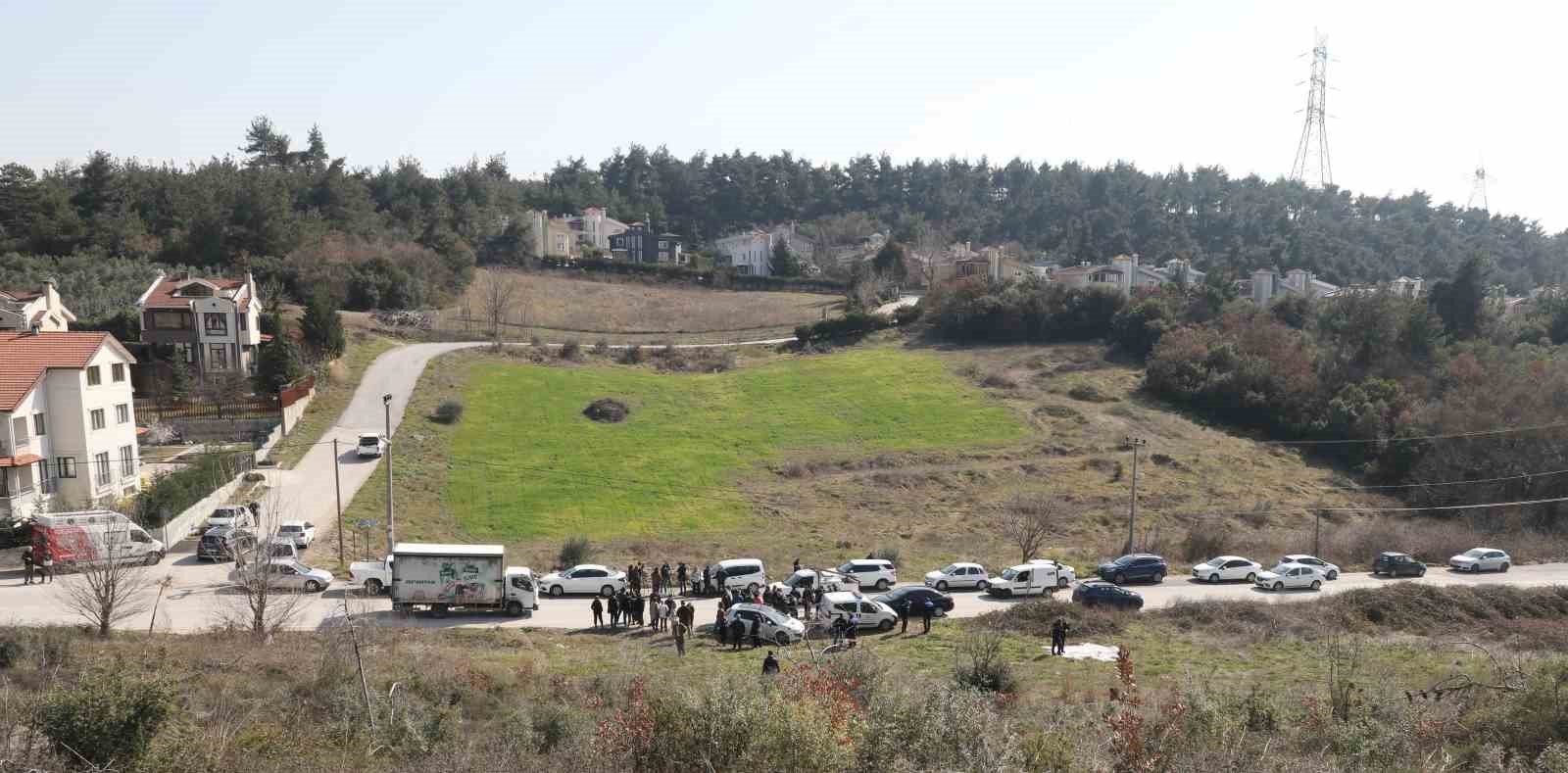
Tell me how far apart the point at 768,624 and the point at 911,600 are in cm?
516

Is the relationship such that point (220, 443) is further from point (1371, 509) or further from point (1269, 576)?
point (1371, 509)

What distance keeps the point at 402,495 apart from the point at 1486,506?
4868 cm

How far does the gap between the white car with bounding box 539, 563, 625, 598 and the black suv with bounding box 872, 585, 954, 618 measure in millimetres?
8155

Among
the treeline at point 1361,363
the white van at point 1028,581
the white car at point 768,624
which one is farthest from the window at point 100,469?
the treeline at point 1361,363

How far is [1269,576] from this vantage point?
110 feet

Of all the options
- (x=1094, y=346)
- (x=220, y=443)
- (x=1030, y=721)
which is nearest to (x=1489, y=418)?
(x=1094, y=346)

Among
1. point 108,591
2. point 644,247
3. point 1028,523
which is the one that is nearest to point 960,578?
point 1028,523

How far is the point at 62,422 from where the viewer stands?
35.6 metres

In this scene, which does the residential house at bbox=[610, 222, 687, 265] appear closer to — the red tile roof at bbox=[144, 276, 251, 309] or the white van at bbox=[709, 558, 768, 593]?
the red tile roof at bbox=[144, 276, 251, 309]

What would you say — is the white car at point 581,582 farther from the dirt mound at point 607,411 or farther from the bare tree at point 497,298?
the bare tree at point 497,298

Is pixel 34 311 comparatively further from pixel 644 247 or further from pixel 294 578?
pixel 644 247

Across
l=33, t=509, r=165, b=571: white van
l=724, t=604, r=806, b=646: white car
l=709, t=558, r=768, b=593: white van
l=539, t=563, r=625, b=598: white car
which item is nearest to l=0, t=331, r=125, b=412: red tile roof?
l=33, t=509, r=165, b=571: white van

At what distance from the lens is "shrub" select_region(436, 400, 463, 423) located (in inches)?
2019

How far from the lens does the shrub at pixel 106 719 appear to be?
441 inches
